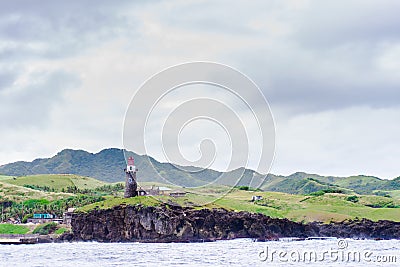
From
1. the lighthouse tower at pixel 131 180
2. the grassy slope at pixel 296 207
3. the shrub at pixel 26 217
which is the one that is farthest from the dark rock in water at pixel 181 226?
the shrub at pixel 26 217

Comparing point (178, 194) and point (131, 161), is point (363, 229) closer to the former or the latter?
point (178, 194)

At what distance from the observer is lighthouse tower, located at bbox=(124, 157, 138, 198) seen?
15650cm

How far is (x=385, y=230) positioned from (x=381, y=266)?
264ft

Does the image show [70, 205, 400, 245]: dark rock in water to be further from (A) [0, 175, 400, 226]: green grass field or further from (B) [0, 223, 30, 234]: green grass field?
(B) [0, 223, 30, 234]: green grass field

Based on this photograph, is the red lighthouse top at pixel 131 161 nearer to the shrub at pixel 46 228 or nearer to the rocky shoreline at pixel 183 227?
the rocky shoreline at pixel 183 227

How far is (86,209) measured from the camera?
153250mm

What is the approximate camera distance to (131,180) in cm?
16038

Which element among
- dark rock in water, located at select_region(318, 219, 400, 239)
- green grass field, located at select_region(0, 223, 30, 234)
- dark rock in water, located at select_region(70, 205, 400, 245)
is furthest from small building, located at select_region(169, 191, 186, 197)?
green grass field, located at select_region(0, 223, 30, 234)

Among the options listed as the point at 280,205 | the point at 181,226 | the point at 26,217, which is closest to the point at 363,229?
the point at 280,205

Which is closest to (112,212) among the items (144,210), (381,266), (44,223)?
(144,210)

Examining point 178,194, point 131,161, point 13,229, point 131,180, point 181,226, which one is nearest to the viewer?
point 181,226

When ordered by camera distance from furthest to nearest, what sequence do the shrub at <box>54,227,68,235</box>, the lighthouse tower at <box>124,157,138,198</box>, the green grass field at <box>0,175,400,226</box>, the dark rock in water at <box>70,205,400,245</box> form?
1. the shrub at <box>54,227,68,235</box>
2. the lighthouse tower at <box>124,157,138,198</box>
3. the green grass field at <box>0,175,400,226</box>
4. the dark rock in water at <box>70,205,400,245</box>

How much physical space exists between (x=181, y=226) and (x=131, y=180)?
24836 mm

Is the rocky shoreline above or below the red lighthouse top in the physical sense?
below
